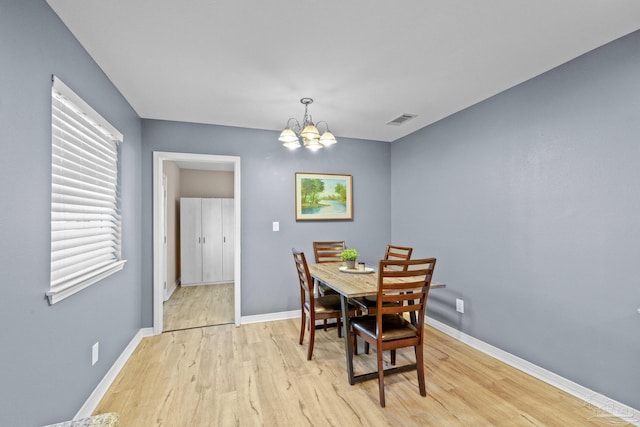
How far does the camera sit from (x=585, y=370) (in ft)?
7.13

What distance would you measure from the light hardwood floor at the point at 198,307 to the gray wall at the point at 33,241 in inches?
67.3

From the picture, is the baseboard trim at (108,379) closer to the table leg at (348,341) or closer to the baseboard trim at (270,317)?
the baseboard trim at (270,317)

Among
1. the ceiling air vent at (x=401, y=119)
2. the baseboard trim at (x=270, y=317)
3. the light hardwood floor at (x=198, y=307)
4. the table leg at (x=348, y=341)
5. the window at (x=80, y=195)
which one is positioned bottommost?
the light hardwood floor at (x=198, y=307)

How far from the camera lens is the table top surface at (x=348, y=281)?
2.18m

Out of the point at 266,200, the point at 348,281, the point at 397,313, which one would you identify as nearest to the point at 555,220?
the point at 397,313

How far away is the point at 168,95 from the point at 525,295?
364 cm

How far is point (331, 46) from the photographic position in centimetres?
206

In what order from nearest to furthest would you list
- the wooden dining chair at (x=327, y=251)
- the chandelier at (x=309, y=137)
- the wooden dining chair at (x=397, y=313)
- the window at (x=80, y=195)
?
the window at (x=80, y=195), the wooden dining chair at (x=397, y=313), the chandelier at (x=309, y=137), the wooden dining chair at (x=327, y=251)

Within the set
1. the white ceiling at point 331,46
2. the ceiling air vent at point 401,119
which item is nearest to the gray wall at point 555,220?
the white ceiling at point 331,46

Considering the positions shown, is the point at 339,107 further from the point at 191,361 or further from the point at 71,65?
the point at 191,361

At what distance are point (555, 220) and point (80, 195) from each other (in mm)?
3422

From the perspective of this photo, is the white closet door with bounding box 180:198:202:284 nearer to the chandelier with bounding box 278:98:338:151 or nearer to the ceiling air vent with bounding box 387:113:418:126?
the chandelier with bounding box 278:98:338:151

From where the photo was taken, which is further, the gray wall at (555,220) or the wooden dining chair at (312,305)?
the wooden dining chair at (312,305)

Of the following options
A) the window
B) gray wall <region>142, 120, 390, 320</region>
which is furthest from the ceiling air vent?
the window
